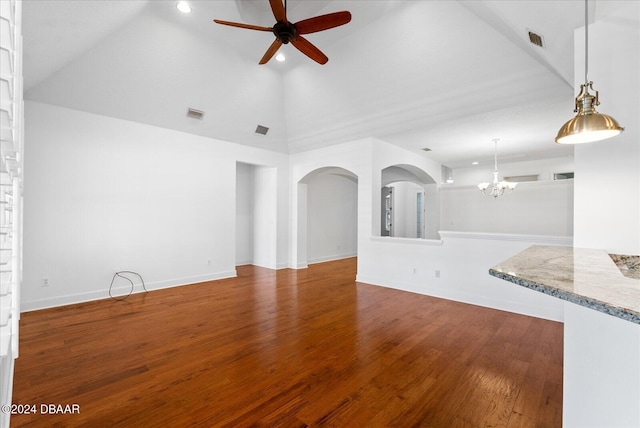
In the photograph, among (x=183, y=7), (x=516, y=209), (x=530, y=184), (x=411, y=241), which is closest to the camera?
(x=183, y=7)

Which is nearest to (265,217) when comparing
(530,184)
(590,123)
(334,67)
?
(334,67)

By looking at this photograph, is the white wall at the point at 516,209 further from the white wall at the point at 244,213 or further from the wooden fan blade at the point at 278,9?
the wooden fan blade at the point at 278,9

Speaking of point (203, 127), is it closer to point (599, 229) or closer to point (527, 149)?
point (599, 229)

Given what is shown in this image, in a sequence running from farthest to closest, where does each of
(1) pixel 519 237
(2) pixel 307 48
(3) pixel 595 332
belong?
(1) pixel 519 237 < (2) pixel 307 48 < (3) pixel 595 332

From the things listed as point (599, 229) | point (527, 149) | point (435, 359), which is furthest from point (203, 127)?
point (527, 149)

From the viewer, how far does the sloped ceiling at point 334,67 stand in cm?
300

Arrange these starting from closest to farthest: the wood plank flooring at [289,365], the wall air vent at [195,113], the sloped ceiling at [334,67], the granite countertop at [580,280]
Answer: the granite countertop at [580,280] < the wood plank flooring at [289,365] < the sloped ceiling at [334,67] < the wall air vent at [195,113]

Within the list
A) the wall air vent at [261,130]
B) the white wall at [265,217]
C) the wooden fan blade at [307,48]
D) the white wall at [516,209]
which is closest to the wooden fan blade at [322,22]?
the wooden fan blade at [307,48]

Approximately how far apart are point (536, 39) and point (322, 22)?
2032 mm

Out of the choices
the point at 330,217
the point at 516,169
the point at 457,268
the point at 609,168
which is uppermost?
the point at 516,169

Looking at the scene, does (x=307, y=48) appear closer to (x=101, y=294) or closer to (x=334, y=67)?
(x=334, y=67)

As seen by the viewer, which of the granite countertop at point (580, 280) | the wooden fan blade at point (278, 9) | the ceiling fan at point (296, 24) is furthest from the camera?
the ceiling fan at point (296, 24)

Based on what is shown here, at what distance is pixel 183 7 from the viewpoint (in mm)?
3512

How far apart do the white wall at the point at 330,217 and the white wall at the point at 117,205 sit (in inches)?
97.8
